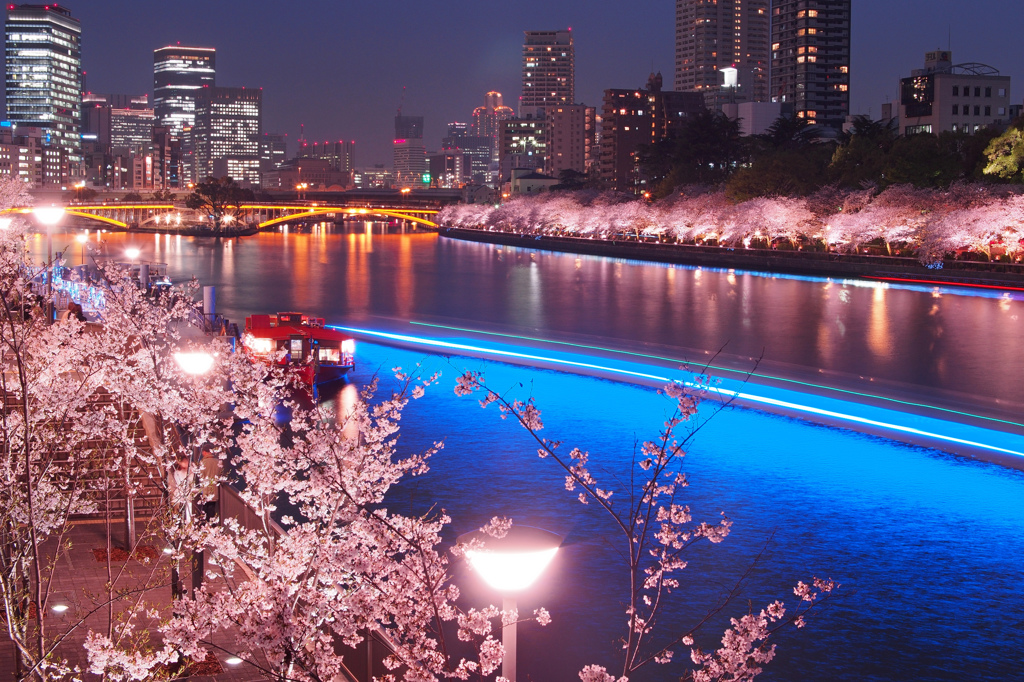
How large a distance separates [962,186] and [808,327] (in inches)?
877

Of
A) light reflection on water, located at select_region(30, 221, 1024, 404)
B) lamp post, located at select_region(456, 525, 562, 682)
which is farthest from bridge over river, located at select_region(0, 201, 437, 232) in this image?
lamp post, located at select_region(456, 525, 562, 682)

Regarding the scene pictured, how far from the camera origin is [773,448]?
17156mm

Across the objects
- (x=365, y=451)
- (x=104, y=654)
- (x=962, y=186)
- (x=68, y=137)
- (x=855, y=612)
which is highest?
(x=68, y=137)

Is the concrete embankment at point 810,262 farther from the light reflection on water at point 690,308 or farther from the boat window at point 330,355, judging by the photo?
the boat window at point 330,355

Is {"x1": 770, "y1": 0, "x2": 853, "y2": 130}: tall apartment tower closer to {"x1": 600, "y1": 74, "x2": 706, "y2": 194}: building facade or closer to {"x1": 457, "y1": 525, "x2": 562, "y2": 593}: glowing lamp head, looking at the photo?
{"x1": 600, "y1": 74, "x2": 706, "y2": 194}: building facade

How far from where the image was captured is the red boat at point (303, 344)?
73.9 feet

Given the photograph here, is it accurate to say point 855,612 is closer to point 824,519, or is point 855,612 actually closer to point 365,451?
point 824,519

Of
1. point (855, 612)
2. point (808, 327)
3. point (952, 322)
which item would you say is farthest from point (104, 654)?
point (952, 322)

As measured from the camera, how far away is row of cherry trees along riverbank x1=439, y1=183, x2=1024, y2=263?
1773 inches

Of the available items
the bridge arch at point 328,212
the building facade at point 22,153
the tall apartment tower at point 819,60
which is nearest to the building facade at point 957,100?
the tall apartment tower at point 819,60

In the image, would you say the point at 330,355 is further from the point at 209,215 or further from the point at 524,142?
the point at 524,142

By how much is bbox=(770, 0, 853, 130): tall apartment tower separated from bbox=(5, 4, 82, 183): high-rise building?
5172 inches

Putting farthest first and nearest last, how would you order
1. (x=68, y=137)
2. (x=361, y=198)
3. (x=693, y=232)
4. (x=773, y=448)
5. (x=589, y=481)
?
1. (x=68, y=137)
2. (x=361, y=198)
3. (x=693, y=232)
4. (x=773, y=448)
5. (x=589, y=481)

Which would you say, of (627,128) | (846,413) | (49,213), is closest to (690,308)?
(846,413)
